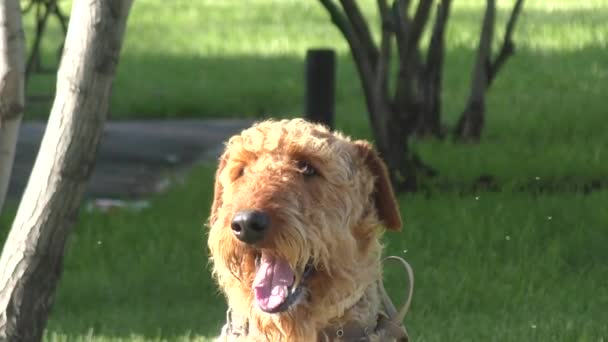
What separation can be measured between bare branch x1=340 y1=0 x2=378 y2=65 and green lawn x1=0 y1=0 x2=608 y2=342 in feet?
3.23

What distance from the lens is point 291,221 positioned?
4.12 meters

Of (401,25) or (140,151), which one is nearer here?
(401,25)

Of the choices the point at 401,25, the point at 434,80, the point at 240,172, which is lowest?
the point at 434,80

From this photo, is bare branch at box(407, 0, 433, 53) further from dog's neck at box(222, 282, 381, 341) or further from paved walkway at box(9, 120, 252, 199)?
dog's neck at box(222, 282, 381, 341)

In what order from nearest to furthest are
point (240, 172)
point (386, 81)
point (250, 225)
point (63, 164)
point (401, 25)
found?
point (250, 225)
point (240, 172)
point (63, 164)
point (386, 81)
point (401, 25)

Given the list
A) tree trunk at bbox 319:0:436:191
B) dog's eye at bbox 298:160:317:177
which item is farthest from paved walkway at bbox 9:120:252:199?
dog's eye at bbox 298:160:317:177

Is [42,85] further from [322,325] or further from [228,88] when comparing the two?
[322,325]

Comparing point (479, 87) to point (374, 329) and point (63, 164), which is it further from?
point (374, 329)

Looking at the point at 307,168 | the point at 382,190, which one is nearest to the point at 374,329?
the point at 382,190

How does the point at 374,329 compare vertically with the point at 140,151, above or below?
above

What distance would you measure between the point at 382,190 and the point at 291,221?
575 mm

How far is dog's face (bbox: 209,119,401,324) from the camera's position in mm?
4125

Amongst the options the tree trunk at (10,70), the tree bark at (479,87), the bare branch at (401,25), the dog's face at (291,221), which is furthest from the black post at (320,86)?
the dog's face at (291,221)

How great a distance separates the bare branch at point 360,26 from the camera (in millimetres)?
9477
